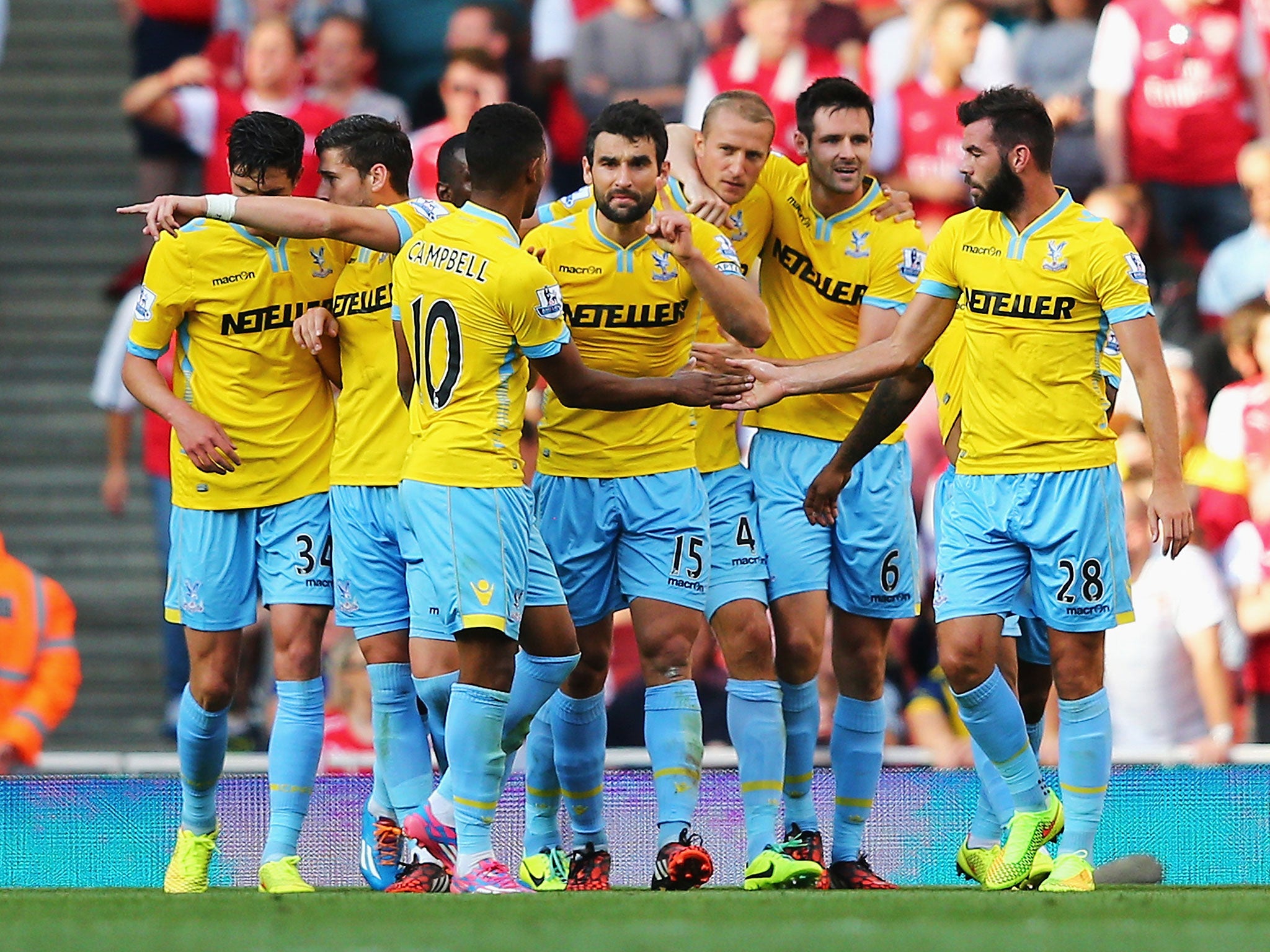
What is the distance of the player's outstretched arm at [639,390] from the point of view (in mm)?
7586

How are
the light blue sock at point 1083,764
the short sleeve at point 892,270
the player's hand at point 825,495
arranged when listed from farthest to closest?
the short sleeve at point 892,270 < the player's hand at point 825,495 < the light blue sock at point 1083,764

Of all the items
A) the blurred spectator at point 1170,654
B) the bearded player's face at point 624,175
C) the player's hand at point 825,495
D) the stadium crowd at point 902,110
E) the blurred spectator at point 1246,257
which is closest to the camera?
the bearded player's face at point 624,175

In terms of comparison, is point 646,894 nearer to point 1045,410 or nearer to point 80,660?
point 1045,410

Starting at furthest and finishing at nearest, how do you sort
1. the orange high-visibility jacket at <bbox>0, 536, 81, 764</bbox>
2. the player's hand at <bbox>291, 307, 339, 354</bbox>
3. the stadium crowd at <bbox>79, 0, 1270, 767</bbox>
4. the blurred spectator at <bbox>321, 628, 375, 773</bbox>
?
the stadium crowd at <bbox>79, 0, 1270, 767</bbox>
the blurred spectator at <bbox>321, 628, 375, 773</bbox>
the orange high-visibility jacket at <bbox>0, 536, 81, 764</bbox>
the player's hand at <bbox>291, 307, 339, 354</bbox>

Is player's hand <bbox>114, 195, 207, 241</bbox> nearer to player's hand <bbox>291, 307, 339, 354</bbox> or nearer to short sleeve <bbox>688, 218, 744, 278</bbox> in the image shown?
player's hand <bbox>291, 307, 339, 354</bbox>

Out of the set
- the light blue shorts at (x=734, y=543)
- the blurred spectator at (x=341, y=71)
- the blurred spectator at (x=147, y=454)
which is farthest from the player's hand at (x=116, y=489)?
the light blue shorts at (x=734, y=543)

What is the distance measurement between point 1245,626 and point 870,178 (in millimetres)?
3513

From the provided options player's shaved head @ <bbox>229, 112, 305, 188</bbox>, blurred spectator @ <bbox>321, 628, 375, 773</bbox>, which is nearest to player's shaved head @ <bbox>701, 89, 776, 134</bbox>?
player's shaved head @ <bbox>229, 112, 305, 188</bbox>

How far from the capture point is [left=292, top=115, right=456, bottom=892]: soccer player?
809cm

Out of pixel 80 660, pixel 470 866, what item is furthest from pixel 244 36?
pixel 470 866

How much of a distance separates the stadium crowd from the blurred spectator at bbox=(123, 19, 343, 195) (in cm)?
2

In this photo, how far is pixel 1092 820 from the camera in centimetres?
750

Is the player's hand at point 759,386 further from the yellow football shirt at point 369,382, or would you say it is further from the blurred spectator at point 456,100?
the blurred spectator at point 456,100

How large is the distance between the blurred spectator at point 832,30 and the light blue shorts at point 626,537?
6.39 meters
